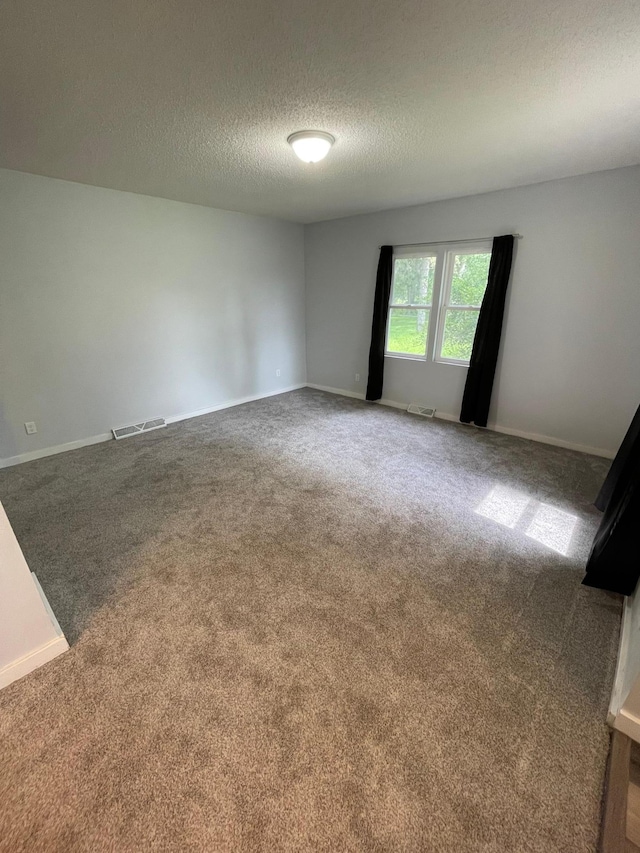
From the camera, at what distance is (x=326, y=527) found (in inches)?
93.2

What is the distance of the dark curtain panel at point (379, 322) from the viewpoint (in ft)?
14.3

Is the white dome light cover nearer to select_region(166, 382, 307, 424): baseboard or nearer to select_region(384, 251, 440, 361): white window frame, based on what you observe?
select_region(384, 251, 440, 361): white window frame

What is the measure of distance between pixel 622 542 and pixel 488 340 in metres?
2.56

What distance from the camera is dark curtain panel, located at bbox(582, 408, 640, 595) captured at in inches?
64.3

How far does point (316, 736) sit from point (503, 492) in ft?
7.27

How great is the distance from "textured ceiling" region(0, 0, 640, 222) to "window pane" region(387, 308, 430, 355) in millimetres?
1653

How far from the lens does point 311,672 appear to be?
4.79 feet

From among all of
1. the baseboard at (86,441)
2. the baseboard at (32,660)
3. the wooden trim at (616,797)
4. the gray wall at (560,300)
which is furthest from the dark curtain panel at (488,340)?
the baseboard at (32,660)

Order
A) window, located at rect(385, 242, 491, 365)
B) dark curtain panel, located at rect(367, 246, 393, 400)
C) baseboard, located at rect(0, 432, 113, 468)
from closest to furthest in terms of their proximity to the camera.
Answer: baseboard, located at rect(0, 432, 113, 468) → window, located at rect(385, 242, 491, 365) → dark curtain panel, located at rect(367, 246, 393, 400)

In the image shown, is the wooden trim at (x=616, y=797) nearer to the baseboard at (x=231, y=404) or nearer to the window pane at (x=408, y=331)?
the window pane at (x=408, y=331)

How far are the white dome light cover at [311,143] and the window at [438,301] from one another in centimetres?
217

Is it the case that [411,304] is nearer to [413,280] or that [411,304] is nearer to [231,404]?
[413,280]

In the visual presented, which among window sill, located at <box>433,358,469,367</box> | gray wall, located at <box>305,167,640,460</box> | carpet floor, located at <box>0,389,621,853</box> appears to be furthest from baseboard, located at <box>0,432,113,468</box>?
window sill, located at <box>433,358,469,367</box>

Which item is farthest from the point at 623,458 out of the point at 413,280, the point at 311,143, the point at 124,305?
the point at 124,305
